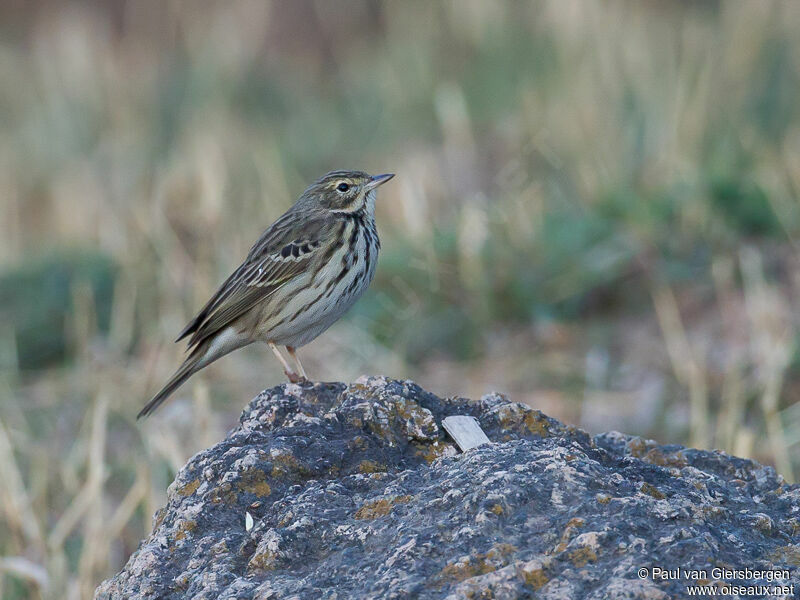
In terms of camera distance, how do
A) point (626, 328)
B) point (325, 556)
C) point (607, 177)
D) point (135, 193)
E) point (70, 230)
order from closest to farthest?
point (325, 556), point (626, 328), point (607, 177), point (70, 230), point (135, 193)

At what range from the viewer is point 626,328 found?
811 cm

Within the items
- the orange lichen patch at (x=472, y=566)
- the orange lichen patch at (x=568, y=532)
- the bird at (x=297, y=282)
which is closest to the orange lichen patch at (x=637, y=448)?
the orange lichen patch at (x=568, y=532)

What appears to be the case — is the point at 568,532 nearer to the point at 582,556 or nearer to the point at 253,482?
the point at 582,556

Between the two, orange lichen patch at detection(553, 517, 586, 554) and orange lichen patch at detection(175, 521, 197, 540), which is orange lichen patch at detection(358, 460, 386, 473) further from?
orange lichen patch at detection(553, 517, 586, 554)

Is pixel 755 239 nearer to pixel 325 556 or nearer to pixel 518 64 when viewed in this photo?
pixel 325 556

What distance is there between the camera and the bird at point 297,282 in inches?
213

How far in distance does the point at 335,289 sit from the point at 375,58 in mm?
14190

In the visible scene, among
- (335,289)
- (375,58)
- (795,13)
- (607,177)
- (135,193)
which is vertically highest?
(375,58)

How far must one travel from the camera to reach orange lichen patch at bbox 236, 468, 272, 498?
3266mm

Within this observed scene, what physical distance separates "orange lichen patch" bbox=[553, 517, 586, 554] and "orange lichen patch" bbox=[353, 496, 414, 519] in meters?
0.45

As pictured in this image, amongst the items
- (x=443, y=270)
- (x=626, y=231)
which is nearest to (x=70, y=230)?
(x=443, y=270)

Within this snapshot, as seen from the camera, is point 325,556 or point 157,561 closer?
point 325,556

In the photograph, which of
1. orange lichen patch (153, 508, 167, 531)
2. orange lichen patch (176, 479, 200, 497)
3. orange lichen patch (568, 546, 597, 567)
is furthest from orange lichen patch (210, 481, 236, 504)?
orange lichen patch (568, 546, 597, 567)

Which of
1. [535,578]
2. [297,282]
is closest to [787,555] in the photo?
[535,578]
